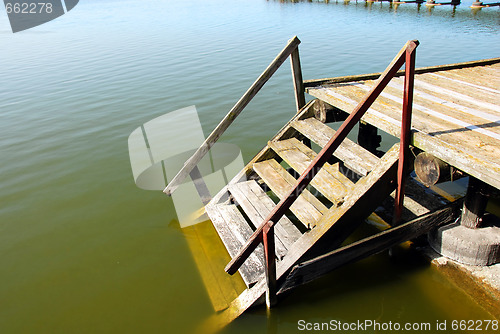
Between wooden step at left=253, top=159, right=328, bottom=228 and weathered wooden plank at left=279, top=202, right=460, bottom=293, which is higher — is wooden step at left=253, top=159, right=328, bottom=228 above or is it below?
above

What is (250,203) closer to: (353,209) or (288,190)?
(288,190)

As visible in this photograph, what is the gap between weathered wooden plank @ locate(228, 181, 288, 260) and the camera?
418 cm

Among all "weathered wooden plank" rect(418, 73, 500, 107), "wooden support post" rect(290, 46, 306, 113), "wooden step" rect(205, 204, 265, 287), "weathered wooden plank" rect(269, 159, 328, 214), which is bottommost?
"wooden step" rect(205, 204, 265, 287)

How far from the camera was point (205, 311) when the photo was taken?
4.04m

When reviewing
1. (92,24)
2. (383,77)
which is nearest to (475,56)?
(383,77)

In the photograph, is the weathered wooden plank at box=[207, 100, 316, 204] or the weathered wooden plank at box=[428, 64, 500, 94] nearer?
the weathered wooden plank at box=[428, 64, 500, 94]

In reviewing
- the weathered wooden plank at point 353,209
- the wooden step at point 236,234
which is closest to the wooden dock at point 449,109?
the weathered wooden plank at point 353,209

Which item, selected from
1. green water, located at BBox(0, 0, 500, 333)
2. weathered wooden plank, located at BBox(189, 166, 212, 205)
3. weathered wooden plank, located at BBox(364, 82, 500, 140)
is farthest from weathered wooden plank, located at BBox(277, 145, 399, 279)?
weathered wooden plank, located at BBox(189, 166, 212, 205)

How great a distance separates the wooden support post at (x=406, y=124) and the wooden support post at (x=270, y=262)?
155 cm

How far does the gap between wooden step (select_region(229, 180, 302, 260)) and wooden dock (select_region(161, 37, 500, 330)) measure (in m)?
0.01

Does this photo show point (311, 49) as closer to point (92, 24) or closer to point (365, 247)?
point (365, 247)

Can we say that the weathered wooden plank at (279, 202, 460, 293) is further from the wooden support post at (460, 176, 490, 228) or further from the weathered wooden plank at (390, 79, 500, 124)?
the weathered wooden plank at (390, 79, 500, 124)

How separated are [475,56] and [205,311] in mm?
15038

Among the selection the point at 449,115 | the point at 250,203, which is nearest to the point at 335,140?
the point at 449,115
